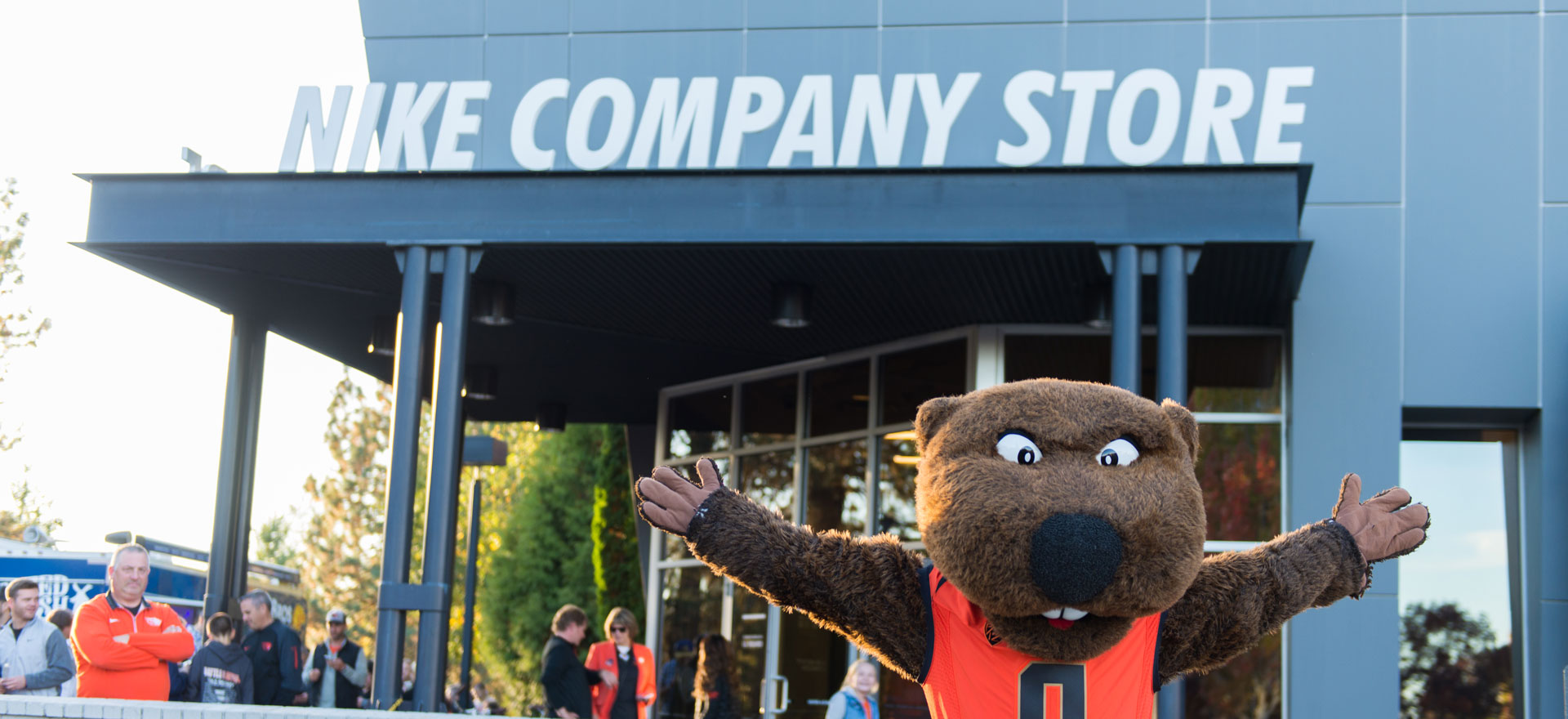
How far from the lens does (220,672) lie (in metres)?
8.33

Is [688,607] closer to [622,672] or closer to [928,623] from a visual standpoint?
[622,672]

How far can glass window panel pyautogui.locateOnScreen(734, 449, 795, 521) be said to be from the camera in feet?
41.8

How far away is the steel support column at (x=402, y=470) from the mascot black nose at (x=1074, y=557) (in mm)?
5777

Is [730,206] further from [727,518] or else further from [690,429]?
[690,429]

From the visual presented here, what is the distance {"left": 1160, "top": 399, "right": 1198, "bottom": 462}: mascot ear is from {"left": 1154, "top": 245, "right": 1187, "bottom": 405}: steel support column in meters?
4.72

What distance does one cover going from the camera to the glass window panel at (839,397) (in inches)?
470

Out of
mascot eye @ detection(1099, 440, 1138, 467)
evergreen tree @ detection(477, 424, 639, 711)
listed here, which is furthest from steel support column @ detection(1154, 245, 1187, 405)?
evergreen tree @ detection(477, 424, 639, 711)

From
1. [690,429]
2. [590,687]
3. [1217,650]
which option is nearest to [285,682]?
[590,687]

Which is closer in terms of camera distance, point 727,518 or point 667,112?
point 727,518

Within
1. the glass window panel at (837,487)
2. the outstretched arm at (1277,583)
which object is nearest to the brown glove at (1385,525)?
the outstretched arm at (1277,583)

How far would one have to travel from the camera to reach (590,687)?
9398 mm

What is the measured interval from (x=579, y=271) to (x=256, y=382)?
125 inches

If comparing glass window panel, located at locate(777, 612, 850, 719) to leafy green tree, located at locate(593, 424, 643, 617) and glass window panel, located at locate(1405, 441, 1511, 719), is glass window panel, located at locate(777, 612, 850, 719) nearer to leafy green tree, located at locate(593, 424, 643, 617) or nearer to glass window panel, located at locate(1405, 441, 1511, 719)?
glass window panel, located at locate(1405, 441, 1511, 719)

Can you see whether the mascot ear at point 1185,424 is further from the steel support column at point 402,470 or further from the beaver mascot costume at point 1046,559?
the steel support column at point 402,470
